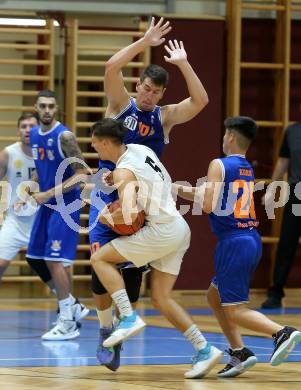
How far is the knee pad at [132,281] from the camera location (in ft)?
21.3

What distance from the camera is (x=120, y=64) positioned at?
6.50 m

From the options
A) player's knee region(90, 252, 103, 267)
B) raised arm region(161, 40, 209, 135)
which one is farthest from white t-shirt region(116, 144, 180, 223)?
raised arm region(161, 40, 209, 135)

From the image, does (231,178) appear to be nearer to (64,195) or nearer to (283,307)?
(64,195)

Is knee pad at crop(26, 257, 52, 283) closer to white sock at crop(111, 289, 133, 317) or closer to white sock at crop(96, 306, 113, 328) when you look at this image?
white sock at crop(96, 306, 113, 328)

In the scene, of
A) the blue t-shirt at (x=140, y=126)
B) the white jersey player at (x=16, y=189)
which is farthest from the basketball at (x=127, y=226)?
the white jersey player at (x=16, y=189)

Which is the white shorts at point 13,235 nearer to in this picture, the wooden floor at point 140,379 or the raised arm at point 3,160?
the raised arm at point 3,160

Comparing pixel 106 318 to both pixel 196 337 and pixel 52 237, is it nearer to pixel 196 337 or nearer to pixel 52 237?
pixel 196 337

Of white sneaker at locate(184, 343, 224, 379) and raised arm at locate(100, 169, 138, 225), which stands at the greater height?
raised arm at locate(100, 169, 138, 225)

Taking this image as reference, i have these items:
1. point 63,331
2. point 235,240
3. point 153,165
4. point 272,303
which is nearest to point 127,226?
point 153,165

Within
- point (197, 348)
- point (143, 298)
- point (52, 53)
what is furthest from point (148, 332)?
point (52, 53)

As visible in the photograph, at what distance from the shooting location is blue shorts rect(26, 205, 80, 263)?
27.4ft

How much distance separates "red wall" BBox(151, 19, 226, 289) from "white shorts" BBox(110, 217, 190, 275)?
6.06 metres

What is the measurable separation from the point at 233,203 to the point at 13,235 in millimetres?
3382

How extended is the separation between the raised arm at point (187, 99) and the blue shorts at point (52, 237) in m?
1.90
